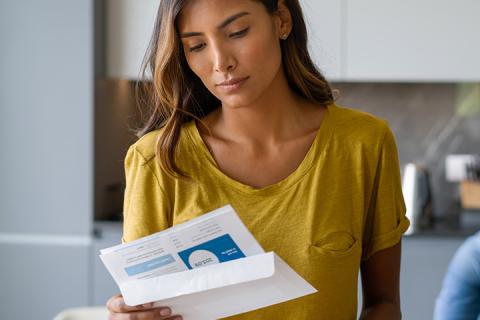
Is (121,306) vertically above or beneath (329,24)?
beneath

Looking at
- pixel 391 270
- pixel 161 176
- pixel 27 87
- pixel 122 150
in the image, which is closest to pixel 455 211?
pixel 122 150

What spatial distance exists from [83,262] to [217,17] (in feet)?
6.40

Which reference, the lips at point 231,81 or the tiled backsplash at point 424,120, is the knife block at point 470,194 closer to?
the tiled backsplash at point 424,120

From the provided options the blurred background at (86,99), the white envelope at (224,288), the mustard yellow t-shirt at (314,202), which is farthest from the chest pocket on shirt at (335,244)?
the blurred background at (86,99)

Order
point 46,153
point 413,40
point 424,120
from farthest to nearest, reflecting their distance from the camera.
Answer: point 424,120 < point 46,153 < point 413,40

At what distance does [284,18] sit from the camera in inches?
48.6

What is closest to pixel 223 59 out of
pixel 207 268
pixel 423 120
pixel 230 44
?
pixel 230 44

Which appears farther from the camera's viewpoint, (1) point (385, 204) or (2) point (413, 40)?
(2) point (413, 40)

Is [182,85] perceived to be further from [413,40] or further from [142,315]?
[413,40]

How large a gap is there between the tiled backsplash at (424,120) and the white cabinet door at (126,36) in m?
0.83

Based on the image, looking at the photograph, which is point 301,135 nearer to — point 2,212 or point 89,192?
point 89,192

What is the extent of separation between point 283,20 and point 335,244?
1.21 feet

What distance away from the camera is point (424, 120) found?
3.21 m

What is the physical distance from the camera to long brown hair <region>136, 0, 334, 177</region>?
3.95ft
